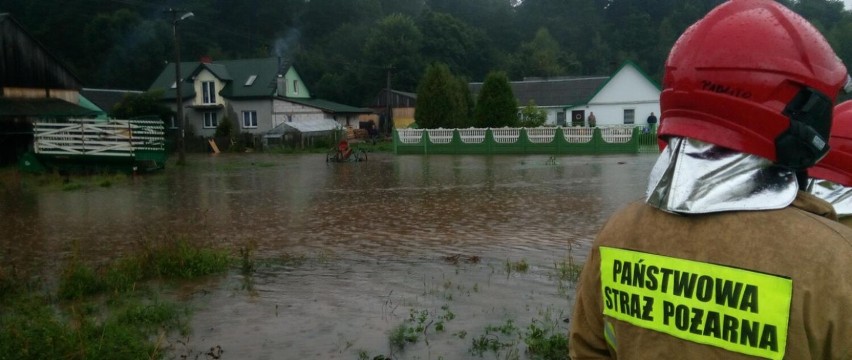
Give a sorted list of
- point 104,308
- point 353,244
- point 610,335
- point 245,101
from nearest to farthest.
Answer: point 610,335, point 104,308, point 353,244, point 245,101

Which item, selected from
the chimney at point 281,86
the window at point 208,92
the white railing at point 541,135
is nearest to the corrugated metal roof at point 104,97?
the window at point 208,92

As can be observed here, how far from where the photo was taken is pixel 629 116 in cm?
4653

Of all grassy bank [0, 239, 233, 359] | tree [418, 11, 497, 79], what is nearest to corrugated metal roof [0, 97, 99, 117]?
grassy bank [0, 239, 233, 359]

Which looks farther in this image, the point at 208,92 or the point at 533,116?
the point at 208,92

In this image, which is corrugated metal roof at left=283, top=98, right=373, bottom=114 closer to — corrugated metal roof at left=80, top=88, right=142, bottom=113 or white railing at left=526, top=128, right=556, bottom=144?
corrugated metal roof at left=80, top=88, right=142, bottom=113

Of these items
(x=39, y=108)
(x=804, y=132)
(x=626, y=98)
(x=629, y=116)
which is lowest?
(x=804, y=132)

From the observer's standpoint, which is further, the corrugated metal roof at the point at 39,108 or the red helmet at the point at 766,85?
the corrugated metal roof at the point at 39,108

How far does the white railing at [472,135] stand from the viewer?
34781 mm

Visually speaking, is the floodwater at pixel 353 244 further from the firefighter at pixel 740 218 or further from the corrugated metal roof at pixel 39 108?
the corrugated metal roof at pixel 39 108

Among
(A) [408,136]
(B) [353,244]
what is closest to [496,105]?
(A) [408,136]

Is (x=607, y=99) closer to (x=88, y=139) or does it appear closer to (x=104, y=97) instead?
(x=88, y=139)

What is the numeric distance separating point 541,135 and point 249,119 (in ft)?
79.4

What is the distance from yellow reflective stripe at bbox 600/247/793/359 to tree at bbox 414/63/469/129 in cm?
3759

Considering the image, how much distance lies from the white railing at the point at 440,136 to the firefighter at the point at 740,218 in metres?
33.7
